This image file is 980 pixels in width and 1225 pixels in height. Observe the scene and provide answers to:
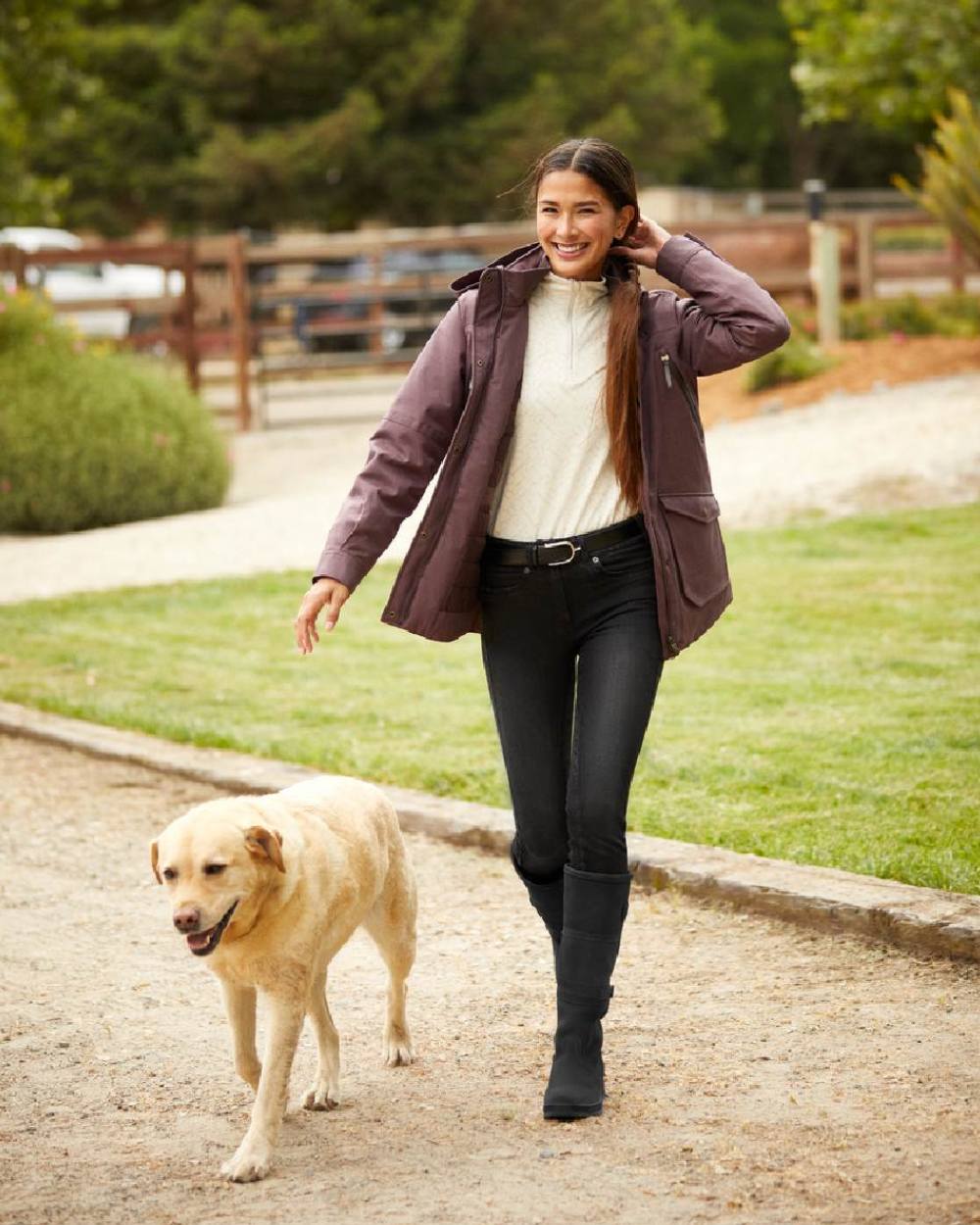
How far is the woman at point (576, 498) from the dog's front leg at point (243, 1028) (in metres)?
0.65

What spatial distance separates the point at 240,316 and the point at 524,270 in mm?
17206

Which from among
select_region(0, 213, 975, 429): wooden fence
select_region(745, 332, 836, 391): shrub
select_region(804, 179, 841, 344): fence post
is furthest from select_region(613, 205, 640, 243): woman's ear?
select_region(804, 179, 841, 344): fence post

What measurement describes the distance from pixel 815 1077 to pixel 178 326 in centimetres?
1787

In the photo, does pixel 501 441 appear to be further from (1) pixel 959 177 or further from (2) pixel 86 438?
(1) pixel 959 177

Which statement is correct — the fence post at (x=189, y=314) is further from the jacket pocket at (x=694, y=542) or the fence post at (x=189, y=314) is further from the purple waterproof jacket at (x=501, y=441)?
the jacket pocket at (x=694, y=542)

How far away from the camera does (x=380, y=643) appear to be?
10102 millimetres

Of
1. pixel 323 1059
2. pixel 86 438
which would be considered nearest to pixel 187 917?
pixel 323 1059

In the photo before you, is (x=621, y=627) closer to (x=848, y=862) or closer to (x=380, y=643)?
(x=848, y=862)

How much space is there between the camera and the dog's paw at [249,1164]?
386 cm

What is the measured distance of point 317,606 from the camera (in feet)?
13.5

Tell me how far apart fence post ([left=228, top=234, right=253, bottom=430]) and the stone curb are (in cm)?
1368

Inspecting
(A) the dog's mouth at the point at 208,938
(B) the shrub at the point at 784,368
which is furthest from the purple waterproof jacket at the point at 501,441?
(B) the shrub at the point at 784,368

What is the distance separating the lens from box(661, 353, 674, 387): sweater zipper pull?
4.09 meters

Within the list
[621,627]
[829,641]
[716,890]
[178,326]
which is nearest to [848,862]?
[716,890]
